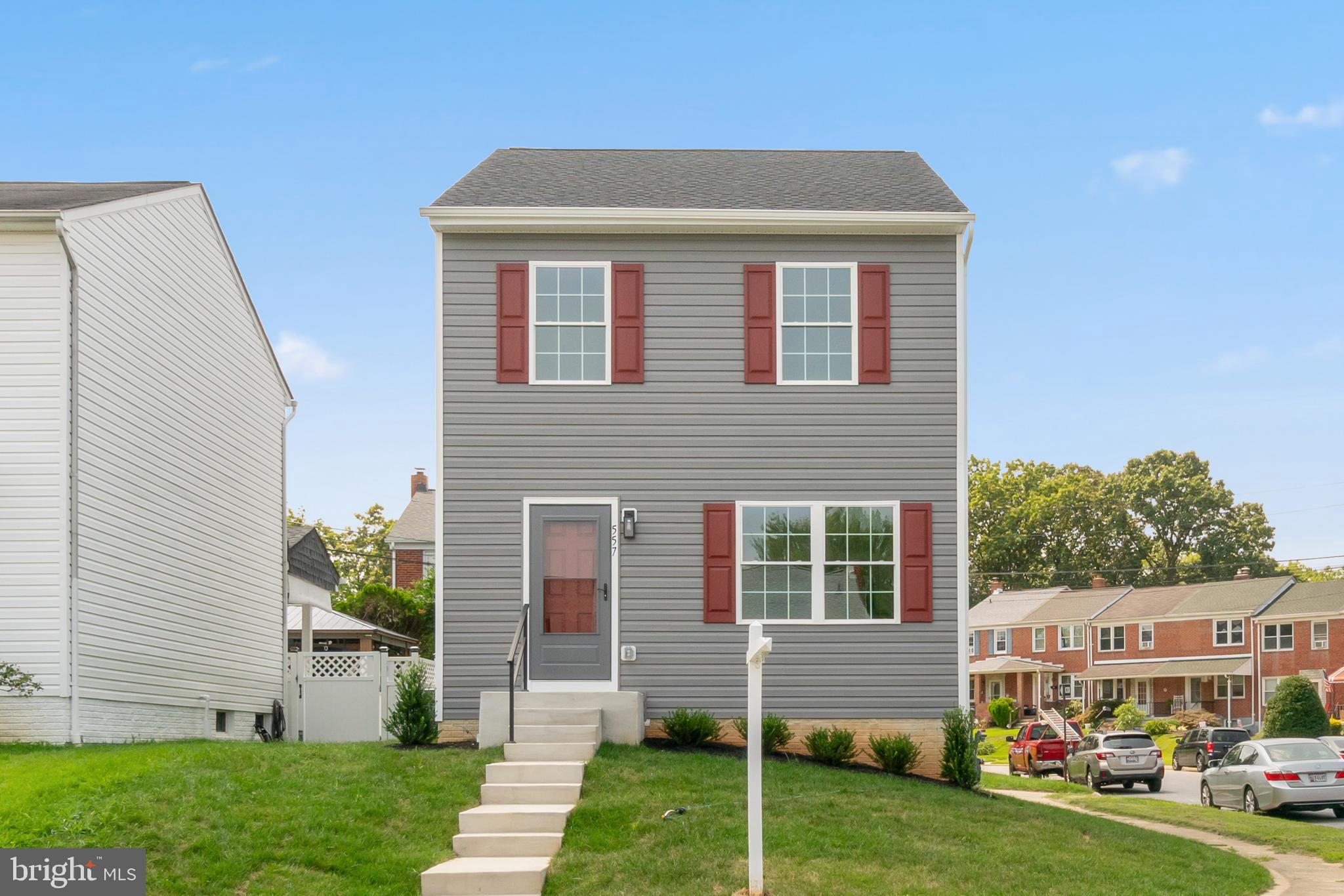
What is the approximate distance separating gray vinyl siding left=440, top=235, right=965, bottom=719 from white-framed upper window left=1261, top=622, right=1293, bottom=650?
136 ft

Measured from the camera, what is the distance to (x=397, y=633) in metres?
32.3

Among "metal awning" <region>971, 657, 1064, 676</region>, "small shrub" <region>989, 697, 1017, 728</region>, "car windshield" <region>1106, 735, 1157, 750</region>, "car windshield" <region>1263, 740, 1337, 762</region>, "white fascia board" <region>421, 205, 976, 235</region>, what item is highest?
"white fascia board" <region>421, 205, 976, 235</region>

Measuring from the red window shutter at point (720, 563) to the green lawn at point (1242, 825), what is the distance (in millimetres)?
6728

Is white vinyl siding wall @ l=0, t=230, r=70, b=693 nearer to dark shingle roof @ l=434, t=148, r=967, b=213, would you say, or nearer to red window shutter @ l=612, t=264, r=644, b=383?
dark shingle roof @ l=434, t=148, r=967, b=213

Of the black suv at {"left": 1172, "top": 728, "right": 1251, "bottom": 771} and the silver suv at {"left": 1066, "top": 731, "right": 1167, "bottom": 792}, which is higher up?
the silver suv at {"left": 1066, "top": 731, "right": 1167, "bottom": 792}

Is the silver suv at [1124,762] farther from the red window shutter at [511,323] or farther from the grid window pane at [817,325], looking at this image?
the red window shutter at [511,323]

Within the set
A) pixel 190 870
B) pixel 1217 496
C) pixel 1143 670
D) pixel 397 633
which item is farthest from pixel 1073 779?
pixel 1217 496

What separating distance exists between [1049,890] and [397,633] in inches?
967

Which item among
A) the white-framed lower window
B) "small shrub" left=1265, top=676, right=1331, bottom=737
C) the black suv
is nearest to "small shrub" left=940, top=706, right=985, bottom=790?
the black suv

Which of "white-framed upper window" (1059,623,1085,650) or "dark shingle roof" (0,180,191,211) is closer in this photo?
"dark shingle roof" (0,180,191,211)

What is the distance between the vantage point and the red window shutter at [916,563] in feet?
50.7

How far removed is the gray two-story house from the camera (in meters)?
Result: 15.4

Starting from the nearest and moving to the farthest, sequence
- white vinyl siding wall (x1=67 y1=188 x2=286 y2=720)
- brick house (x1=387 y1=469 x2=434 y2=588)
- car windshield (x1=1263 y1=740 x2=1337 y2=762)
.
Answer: white vinyl siding wall (x1=67 y1=188 x2=286 y2=720)
car windshield (x1=1263 y1=740 x2=1337 y2=762)
brick house (x1=387 y1=469 x2=434 y2=588)

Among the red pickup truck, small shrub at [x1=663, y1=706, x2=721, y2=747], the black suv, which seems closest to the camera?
small shrub at [x1=663, y1=706, x2=721, y2=747]
